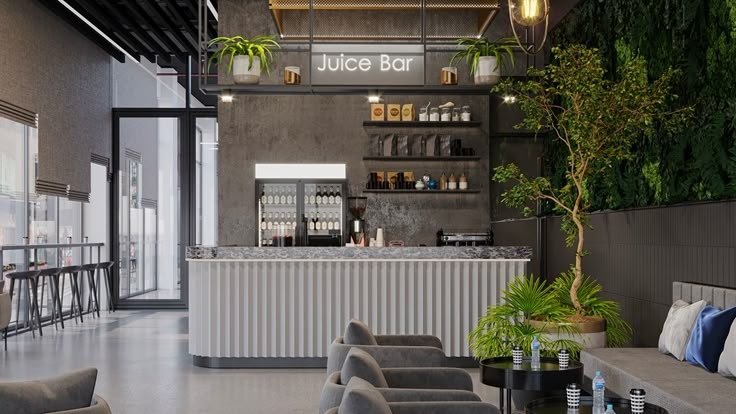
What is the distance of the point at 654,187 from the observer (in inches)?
267

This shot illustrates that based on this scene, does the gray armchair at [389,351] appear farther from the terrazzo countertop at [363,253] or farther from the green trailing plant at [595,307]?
the terrazzo countertop at [363,253]

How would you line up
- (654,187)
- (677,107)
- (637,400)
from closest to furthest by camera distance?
1. (637,400)
2. (677,107)
3. (654,187)

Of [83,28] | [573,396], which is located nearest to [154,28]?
[83,28]

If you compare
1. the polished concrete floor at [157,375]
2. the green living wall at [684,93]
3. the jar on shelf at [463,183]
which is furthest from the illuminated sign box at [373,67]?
the jar on shelf at [463,183]

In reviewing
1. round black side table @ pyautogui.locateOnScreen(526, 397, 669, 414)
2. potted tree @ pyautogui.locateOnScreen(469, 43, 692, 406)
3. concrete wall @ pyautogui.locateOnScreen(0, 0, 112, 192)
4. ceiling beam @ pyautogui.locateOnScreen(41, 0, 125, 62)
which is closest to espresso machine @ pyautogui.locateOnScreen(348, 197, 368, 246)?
potted tree @ pyautogui.locateOnScreen(469, 43, 692, 406)

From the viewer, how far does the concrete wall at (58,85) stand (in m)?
10.6

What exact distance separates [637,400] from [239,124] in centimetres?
798

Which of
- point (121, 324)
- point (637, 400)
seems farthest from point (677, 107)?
point (121, 324)

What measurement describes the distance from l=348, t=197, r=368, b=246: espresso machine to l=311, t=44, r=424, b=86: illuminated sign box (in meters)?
3.75

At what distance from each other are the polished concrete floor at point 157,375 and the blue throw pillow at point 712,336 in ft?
6.14

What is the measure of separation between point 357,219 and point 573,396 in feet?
22.9

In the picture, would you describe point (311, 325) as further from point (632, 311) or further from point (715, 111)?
point (715, 111)

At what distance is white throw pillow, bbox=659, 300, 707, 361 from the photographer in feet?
17.4

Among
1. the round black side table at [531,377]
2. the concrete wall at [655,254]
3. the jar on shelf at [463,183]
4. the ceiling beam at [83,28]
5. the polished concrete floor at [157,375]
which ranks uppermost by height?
the ceiling beam at [83,28]
